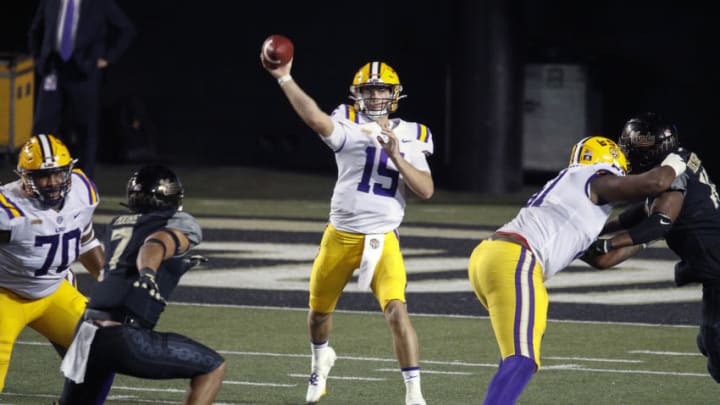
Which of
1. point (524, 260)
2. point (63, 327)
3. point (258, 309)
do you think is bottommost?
point (258, 309)

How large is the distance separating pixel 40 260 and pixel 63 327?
357 millimetres

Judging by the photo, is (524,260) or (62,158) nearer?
(524,260)

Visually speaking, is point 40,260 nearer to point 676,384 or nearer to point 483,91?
point 676,384

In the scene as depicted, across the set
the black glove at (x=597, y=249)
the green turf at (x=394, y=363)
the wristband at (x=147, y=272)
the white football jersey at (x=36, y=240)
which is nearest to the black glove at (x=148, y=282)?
the wristband at (x=147, y=272)

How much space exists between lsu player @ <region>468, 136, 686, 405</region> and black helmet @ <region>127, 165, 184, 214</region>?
1315mm

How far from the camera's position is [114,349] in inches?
227

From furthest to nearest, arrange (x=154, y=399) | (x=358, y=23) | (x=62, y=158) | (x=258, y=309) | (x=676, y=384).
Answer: (x=358, y=23)
(x=258, y=309)
(x=676, y=384)
(x=154, y=399)
(x=62, y=158)

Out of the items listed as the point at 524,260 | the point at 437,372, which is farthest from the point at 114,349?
the point at 437,372

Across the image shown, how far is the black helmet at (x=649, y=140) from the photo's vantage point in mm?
7082

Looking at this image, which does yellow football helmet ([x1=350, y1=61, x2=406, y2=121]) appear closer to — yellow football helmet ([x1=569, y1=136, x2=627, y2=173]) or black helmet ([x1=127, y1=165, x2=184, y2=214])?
yellow football helmet ([x1=569, y1=136, x2=627, y2=173])

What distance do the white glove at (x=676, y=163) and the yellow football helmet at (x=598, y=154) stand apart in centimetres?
21

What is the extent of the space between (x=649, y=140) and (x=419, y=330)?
130 inches

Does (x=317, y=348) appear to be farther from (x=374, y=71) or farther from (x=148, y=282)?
(x=148, y=282)

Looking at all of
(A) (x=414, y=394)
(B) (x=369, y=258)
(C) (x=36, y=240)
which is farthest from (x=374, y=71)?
(C) (x=36, y=240)
